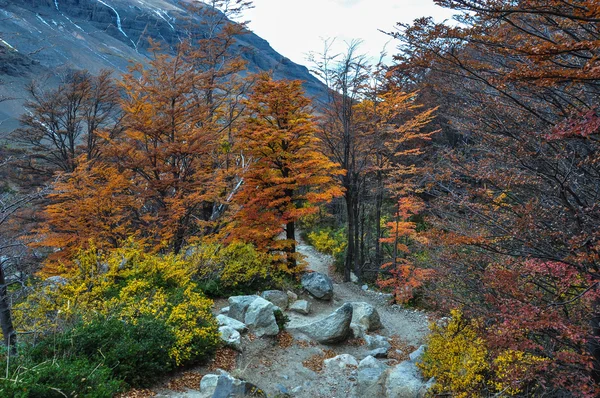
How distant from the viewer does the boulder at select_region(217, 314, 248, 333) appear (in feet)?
26.3

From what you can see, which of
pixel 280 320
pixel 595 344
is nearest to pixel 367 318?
pixel 280 320

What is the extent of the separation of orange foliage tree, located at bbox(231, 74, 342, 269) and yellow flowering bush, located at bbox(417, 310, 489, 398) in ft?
19.5

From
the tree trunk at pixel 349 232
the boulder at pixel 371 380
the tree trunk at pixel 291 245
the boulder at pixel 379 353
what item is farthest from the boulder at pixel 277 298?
the tree trunk at pixel 349 232

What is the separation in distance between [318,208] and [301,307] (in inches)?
151

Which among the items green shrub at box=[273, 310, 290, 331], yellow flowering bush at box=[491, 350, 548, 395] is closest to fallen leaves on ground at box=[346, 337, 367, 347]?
green shrub at box=[273, 310, 290, 331]

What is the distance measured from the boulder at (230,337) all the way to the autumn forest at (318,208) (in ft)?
1.48

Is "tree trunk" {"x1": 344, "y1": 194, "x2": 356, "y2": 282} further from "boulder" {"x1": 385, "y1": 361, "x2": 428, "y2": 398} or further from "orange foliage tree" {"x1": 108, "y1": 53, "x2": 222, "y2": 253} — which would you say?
"boulder" {"x1": 385, "y1": 361, "x2": 428, "y2": 398}

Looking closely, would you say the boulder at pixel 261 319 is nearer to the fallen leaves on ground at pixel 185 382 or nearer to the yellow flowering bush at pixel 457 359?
the fallen leaves on ground at pixel 185 382

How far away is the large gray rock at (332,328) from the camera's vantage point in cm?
900

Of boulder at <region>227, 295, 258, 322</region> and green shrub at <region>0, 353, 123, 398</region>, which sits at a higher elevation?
green shrub at <region>0, 353, 123, 398</region>

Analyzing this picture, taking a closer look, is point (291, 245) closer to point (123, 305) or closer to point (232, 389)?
point (123, 305)

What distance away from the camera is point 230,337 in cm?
750

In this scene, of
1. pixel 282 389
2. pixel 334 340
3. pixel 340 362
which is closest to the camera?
pixel 282 389

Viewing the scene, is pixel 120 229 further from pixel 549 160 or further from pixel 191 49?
pixel 549 160
